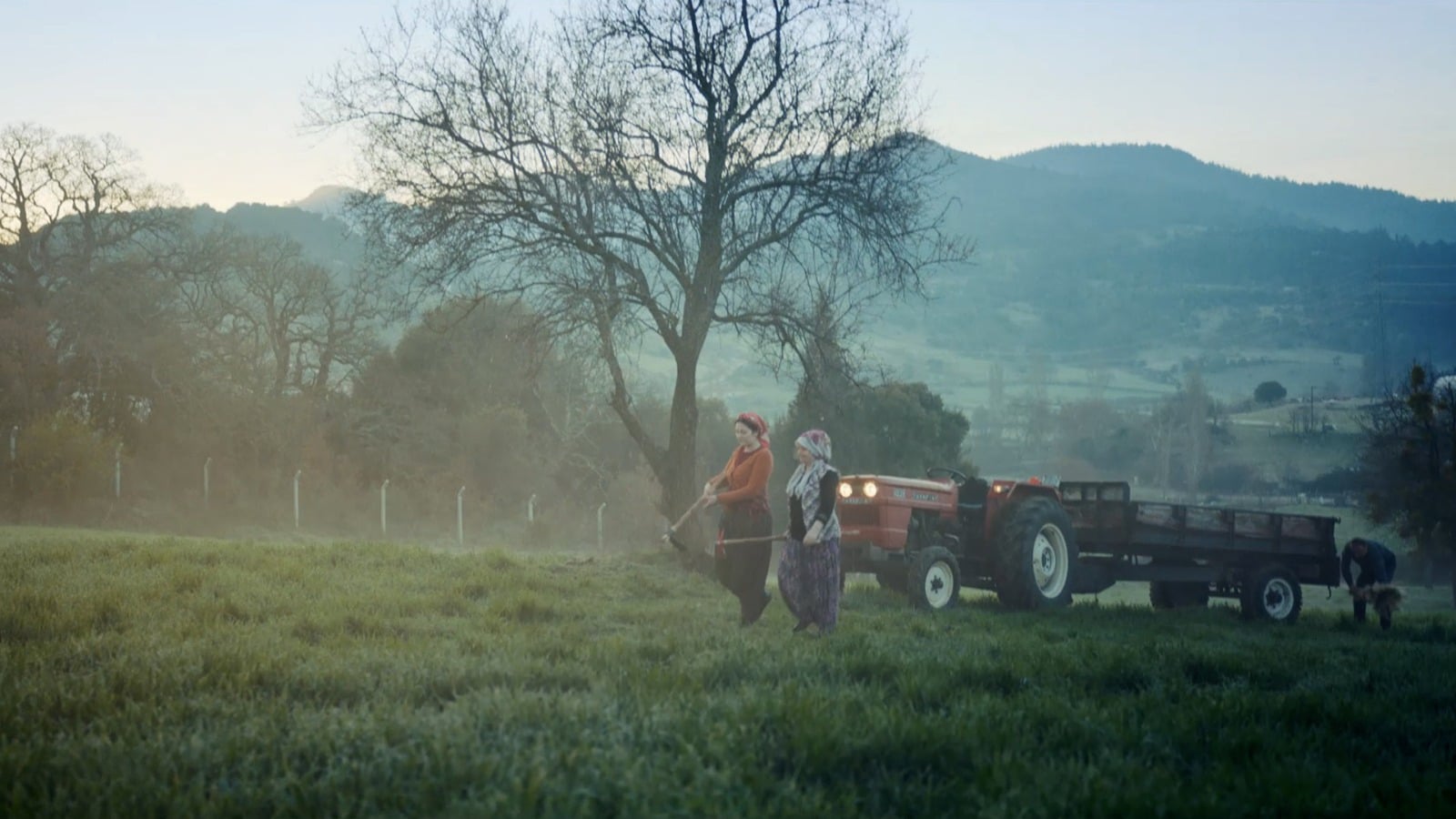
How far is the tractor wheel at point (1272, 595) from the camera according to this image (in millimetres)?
18562

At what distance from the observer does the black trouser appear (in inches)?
469

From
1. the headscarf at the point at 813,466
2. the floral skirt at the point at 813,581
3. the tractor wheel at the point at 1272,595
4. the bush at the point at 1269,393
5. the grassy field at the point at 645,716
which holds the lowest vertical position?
the tractor wheel at the point at 1272,595

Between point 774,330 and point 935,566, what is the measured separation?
258 inches

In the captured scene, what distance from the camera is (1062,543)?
664 inches

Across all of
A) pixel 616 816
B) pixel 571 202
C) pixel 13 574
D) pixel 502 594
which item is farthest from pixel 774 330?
pixel 616 816

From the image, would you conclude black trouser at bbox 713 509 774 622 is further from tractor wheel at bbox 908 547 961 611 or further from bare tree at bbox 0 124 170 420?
bare tree at bbox 0 124 170 420

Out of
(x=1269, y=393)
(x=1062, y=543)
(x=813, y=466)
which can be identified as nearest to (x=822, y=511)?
(x=813, y=466)

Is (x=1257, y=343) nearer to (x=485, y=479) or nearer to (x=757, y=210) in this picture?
(x=485, y=479)

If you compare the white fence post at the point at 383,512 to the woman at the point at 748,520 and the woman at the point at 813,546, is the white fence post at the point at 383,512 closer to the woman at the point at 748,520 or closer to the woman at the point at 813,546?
the woman at the point at 748,520

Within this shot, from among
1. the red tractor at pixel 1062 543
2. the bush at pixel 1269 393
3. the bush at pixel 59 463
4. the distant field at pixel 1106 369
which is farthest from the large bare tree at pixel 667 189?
the bush at pixel 1269 393

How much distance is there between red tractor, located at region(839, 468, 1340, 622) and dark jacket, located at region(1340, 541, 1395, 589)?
45cm

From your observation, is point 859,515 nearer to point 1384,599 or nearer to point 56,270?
point 1384,599

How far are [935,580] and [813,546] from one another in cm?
428

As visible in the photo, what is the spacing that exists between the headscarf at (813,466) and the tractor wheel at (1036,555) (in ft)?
16.4
